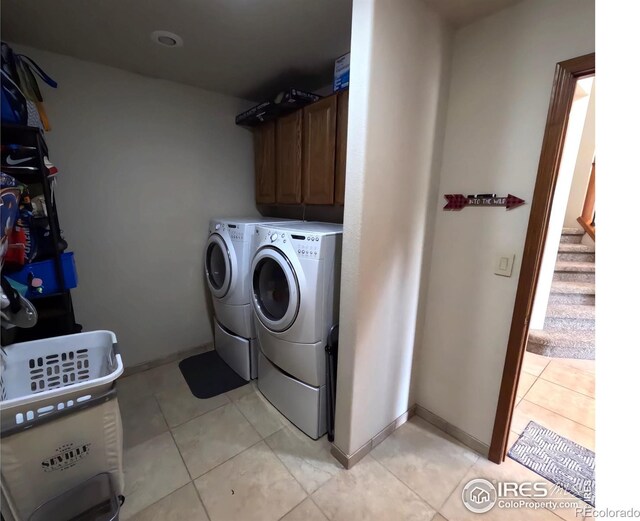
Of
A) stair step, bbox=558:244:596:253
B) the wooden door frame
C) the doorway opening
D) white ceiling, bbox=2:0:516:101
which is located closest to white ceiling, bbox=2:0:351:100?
white ceiling, bbox=2:0:516:101

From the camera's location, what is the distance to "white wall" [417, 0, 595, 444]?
3.98 feet

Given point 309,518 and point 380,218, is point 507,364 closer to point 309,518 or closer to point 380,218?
point 380,218

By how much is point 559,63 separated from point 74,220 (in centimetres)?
287

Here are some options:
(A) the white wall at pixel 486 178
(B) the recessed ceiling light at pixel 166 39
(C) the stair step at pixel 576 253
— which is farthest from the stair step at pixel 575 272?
(B) the recessed ceiling light at pixel 166 39

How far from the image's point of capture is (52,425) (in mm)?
1070

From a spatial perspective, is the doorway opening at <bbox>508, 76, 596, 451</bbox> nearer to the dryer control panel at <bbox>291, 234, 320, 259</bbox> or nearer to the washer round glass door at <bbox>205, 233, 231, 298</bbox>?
the dryer control panel at <bbox>291, 234, 320, 259</bbox>

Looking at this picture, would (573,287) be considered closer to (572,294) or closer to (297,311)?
(572,294)

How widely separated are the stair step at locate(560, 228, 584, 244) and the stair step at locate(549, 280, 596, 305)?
35.0 inches

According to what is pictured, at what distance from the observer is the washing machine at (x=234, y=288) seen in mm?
2004

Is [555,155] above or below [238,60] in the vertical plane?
below

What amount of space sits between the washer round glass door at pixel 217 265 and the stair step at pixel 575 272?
3927 mm

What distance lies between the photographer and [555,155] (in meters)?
1.19

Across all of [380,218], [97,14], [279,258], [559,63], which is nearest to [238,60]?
[97,14]

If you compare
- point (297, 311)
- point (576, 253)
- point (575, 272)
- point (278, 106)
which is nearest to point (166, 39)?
point (278, 106)
